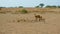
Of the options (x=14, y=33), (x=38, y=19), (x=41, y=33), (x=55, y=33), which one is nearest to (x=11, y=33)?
(x=14, y=33)

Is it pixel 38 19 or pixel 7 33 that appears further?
pixel 38 19

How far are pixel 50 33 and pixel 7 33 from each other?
315 centimetres

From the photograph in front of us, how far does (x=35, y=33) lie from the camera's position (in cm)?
1258

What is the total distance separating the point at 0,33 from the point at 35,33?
2.56 metres

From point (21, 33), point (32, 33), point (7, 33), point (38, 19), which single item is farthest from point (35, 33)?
point (38, 19)

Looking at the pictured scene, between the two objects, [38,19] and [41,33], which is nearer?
[41,33]

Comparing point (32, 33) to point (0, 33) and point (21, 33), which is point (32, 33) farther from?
point (0, 33)

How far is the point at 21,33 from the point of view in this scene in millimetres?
12602

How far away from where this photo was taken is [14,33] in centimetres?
1247

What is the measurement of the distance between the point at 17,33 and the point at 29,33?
0.88 meters

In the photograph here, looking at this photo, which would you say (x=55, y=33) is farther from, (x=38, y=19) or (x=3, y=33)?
(x=38, y=19)

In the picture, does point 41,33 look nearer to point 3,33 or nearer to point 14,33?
point 14,33

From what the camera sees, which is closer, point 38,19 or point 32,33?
point 32,33

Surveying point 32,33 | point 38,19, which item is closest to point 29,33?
point 32,33
